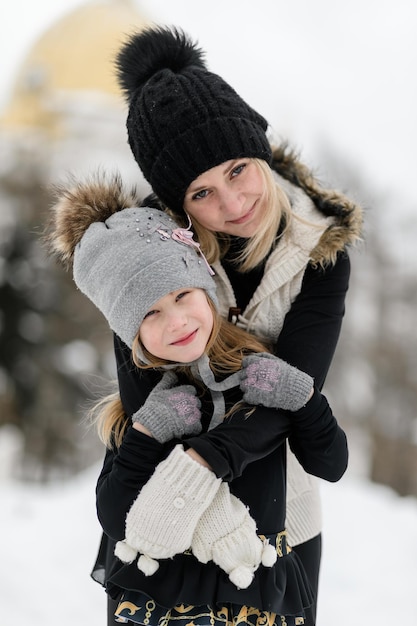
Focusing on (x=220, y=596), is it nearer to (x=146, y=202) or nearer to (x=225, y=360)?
(x=225, y=360)

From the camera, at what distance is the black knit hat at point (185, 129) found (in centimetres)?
210

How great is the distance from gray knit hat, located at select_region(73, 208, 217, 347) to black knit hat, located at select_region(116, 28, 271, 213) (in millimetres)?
169

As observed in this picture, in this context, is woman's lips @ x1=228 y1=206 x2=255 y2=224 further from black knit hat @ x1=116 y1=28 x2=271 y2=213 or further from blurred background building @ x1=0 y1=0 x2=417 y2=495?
blurred background building @ x1=0 y1=0 x2=417 y2=495

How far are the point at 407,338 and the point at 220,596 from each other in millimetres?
16643

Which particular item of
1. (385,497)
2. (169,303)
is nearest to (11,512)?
(385,497)

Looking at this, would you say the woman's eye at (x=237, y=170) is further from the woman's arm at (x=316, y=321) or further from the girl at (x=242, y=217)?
the woman's arm at (x=316, y=321)

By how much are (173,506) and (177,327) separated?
0.46m

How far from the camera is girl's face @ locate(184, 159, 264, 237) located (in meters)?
2.09

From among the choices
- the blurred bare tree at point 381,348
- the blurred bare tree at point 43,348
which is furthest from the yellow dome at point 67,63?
the blurred bare tree at point 381,348

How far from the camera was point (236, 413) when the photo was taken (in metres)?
1.94

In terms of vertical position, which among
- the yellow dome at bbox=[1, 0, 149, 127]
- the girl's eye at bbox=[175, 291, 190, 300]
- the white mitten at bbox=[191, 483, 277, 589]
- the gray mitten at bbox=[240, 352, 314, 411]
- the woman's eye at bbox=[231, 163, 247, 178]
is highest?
the yellow dome at bbox=[1, 0, 149, 127]

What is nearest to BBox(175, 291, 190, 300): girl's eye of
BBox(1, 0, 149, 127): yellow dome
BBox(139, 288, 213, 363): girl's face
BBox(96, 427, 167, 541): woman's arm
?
BBox(139, 288, 213, 363): girl's face

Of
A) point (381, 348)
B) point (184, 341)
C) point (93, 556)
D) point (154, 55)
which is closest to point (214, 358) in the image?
point (184, 341)

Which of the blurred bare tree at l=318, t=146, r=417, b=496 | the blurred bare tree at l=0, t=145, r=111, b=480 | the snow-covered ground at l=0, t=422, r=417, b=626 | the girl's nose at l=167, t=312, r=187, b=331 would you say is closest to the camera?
the girl's nose at l=167, t=312, r=187, b=331
